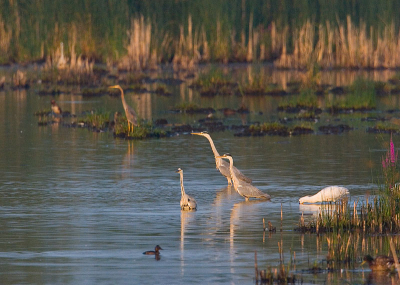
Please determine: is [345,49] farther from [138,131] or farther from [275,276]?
[275,276]

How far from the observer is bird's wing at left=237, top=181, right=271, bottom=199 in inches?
555

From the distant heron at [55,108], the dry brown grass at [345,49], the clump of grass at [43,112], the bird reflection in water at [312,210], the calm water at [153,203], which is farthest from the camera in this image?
the dry brown grass at [345,49]

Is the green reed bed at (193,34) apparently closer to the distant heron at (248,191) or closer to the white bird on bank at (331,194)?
the distant heron at (248,191)

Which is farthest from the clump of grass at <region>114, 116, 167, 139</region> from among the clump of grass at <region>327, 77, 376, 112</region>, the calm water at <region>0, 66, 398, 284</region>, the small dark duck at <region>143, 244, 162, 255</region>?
the small dark duck at <region>143, 244, 162, 255</region>

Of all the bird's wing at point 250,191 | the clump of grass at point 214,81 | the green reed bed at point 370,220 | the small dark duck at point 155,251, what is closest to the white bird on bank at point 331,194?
the bird's wing at point 250,191

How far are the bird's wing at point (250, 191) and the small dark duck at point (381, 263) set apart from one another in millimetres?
4588

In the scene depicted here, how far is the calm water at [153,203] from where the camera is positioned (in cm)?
1002

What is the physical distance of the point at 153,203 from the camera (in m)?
14.0

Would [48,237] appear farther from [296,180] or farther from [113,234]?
[296,180]

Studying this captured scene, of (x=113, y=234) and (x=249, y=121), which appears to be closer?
(x=113, y=234)

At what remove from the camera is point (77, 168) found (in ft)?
58.4

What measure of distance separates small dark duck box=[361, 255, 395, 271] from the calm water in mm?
122

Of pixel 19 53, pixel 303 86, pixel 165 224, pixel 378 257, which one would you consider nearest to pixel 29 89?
pixel 19 53

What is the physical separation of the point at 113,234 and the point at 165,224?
0.90 metres
